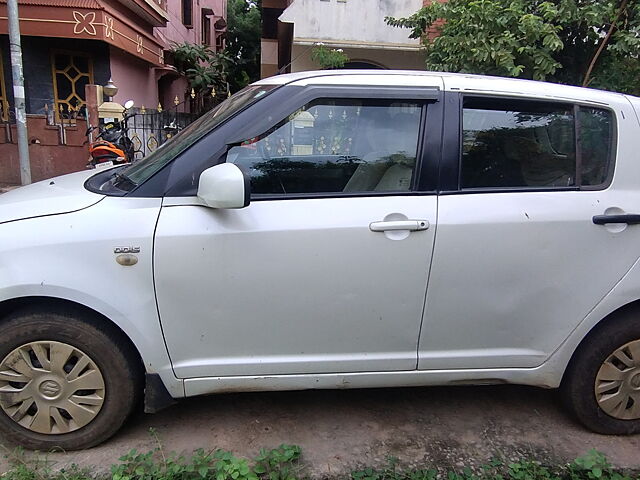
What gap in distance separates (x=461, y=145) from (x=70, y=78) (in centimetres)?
1076

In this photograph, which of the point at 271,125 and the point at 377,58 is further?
the point at 377,58

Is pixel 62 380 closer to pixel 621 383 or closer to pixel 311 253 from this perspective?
pixel 311 253

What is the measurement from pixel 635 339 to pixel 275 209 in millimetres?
1995

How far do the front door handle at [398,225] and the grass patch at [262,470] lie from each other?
3.77 ft

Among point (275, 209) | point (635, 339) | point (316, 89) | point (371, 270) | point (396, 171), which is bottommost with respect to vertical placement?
point (635, 339)

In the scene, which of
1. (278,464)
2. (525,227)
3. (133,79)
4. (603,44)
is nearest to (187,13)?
(133,79)

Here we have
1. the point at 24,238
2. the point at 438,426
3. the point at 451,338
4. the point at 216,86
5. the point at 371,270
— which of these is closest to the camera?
the point at 24,238

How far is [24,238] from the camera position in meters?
2.28

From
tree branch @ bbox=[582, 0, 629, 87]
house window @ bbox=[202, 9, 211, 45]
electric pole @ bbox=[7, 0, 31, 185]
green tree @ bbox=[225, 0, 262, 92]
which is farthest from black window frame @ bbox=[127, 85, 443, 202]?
house window @ bbox=[202, 9, 211, 45]

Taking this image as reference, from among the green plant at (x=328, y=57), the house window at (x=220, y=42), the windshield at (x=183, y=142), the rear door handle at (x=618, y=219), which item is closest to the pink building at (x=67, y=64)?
the green plant at (x=328, y=57)

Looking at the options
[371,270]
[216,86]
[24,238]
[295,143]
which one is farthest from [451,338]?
[216,86]

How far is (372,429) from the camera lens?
2.81 meters

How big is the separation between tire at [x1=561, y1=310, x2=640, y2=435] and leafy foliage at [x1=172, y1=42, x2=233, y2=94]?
1546 centimetres

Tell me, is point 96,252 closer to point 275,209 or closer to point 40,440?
point 275,209
